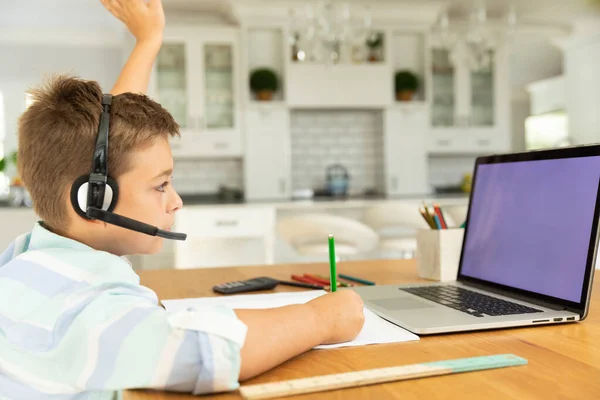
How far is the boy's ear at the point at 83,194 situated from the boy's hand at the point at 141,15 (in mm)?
709

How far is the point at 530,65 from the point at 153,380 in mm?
9013

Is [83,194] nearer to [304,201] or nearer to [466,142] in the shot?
[304,201]

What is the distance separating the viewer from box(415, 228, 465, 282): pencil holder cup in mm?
1299

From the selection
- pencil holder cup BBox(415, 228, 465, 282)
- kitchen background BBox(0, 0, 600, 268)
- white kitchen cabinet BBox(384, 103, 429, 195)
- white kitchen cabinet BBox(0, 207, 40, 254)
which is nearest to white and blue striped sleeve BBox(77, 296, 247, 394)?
pencil holder cup BBox(415, 228, 465, 282)

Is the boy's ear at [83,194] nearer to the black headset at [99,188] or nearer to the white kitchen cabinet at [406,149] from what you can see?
the black headset at [99,188]

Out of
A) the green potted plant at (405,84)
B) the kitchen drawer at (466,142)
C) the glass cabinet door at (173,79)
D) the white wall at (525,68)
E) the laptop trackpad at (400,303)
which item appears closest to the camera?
the laptop trackpad at (400,303)

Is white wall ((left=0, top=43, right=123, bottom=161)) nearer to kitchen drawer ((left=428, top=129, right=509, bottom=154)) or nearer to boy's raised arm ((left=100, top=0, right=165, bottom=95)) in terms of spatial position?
kitchen drawer ((left=428, top=129, right=509, bottom=154))

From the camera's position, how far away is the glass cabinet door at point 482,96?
5555 mm

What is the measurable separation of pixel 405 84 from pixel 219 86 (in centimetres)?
162

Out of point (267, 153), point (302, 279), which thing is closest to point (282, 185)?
point (267, 153)


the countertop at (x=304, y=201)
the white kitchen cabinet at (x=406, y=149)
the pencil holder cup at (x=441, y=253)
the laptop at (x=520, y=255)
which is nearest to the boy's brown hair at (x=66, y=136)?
the laptop at (x=520, y=255)

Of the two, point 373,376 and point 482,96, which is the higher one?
point 482,96

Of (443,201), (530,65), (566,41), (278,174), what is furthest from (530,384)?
(530,65)

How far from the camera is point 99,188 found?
0.70 metres
